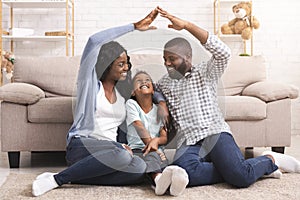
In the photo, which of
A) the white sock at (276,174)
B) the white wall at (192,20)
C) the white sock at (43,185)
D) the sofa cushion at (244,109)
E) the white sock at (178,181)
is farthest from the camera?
the white wall at (192,20)

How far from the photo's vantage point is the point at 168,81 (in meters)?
2.24

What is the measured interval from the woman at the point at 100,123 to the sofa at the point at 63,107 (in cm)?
33

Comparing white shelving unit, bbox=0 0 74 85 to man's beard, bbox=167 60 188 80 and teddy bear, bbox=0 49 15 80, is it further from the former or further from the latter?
man's beard, bbox=167 60 188 80

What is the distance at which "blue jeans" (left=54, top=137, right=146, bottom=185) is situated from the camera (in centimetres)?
217

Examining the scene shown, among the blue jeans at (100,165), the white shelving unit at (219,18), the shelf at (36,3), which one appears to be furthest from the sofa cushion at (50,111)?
the white shelving unit at (219,18)

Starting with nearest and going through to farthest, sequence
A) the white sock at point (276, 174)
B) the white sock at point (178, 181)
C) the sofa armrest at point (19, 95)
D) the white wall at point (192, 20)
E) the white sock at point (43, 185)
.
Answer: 1. the white sock at point (178, 181)
2. the white sock at point (43, 185)
3. the white sock at point (276, 174)
4. the sofa armrest at point (19, 95)
5. the white wall at point (192, 20)

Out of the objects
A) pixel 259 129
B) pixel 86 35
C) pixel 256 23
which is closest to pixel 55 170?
pixel 259 129

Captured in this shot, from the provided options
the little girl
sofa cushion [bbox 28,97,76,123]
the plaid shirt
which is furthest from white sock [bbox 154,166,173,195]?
sofa cushion [bbox 28,97,76,123]

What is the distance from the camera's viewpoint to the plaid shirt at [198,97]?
2234 millimetres

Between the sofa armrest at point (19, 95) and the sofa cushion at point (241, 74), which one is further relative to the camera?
the sofa cushion at point (241, 74)

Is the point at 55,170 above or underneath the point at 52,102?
underneath

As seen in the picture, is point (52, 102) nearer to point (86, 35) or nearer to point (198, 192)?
point (198, 192)

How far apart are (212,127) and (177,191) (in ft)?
1.16

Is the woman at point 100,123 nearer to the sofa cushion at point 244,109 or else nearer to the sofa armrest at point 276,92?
the sofa cushion at point 244,109
